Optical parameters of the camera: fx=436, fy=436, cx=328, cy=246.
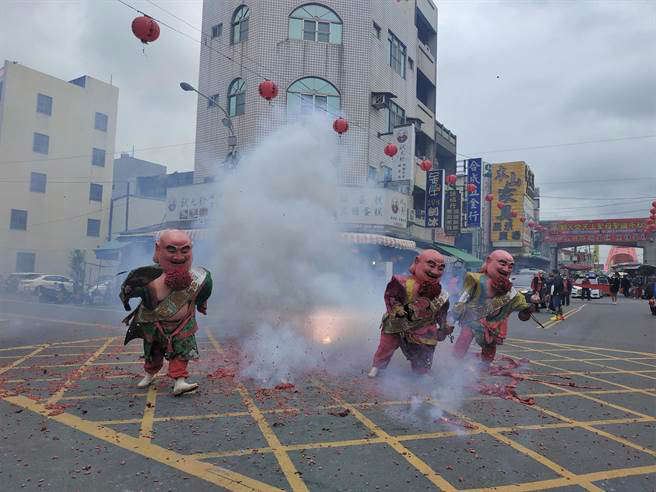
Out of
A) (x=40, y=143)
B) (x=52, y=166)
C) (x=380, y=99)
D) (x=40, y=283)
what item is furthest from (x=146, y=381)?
(x=40, y=143)

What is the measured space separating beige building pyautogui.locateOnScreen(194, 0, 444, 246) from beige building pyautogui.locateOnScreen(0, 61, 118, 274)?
15240 mm

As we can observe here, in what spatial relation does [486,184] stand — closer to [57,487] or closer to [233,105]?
[233,105]

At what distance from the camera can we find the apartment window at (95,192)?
31906 mm

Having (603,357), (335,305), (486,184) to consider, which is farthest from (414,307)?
(486,184)

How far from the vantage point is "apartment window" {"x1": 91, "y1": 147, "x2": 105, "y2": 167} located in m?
32.2

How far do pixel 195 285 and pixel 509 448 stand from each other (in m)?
3.79

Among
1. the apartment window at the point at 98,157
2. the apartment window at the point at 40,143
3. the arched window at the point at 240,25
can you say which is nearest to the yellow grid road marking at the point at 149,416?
the arched window at the point at 240,25

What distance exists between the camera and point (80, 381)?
5.63 meters

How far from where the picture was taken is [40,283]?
2083cm

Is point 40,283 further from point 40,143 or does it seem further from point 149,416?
point 149,416

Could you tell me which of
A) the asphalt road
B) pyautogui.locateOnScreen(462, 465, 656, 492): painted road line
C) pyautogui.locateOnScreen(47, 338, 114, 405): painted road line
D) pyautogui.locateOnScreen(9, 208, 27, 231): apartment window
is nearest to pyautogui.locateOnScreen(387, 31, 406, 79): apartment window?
the asphalt road

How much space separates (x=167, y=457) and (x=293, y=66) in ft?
56.8

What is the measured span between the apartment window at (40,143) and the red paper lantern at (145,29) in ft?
88.4

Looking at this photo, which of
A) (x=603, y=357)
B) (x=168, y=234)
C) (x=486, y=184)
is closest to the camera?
(x=168, y=234)
